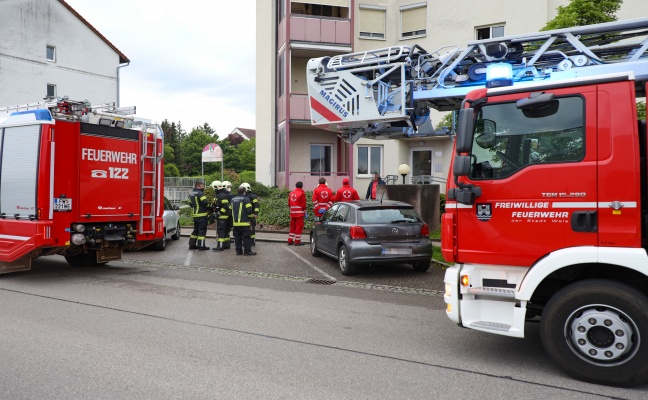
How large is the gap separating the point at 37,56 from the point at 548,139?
107 ft

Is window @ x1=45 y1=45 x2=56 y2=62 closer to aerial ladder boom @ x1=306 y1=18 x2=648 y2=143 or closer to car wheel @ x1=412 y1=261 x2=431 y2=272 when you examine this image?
aerial ladder boom @ x1=306 y1=18 x2=648 y2=143

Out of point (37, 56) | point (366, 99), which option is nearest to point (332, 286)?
point (366, 99)

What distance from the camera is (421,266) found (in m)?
10.3

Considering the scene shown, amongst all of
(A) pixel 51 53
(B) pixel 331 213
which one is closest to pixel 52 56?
(A) pixel 51 53

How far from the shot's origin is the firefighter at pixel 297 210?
14.3 meters

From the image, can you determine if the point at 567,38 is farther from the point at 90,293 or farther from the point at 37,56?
the point at 37,56

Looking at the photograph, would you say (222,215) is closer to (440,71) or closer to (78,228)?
(78,228)

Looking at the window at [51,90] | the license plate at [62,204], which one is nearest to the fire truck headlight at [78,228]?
the license plate at [62,204]

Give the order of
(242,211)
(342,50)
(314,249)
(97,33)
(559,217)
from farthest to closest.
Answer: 1. (97,33)
2. (342,50)
3. (242,211)
4. (314,249)
5. (559,217)

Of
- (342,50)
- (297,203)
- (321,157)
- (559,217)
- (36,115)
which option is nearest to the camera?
(559,217)

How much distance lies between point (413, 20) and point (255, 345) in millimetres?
20417

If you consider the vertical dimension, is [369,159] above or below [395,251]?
above

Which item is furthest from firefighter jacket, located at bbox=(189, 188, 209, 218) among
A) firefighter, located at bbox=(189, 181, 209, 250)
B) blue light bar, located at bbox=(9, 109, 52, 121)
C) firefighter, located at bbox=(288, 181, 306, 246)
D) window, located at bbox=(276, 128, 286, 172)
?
window, located at bbox=(276, 128, 286, 172)

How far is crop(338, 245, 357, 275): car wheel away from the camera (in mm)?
9891
